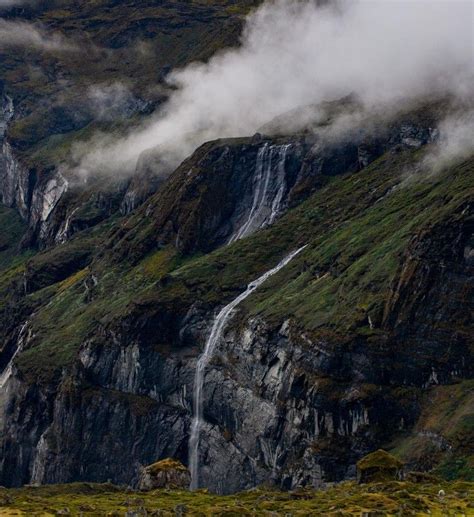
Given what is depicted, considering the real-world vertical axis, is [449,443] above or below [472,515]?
above

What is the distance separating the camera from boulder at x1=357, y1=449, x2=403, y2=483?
178875 mm

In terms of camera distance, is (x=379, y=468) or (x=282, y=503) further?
(x=379, y=468)

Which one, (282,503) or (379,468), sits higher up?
(379,468)

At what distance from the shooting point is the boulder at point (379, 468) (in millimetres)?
178875

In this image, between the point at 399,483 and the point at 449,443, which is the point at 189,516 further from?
the point at 449,443

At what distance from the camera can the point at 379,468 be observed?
592 ft

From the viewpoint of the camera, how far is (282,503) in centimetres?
16138

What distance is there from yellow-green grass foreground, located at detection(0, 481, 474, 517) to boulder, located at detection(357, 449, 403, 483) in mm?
3204

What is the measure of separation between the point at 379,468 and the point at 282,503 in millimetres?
25069

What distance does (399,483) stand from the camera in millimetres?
162000

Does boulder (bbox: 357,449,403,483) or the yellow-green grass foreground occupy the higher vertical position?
boulder (bbox: 357,449,403,483)

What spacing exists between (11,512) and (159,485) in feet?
206

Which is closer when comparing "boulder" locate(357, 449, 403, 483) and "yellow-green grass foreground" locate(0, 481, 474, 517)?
"yellow-green grass foreground" locate(0, 481, 474, 517)

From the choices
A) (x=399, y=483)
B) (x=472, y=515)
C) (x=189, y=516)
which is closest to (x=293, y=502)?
(x=399, y=483)
